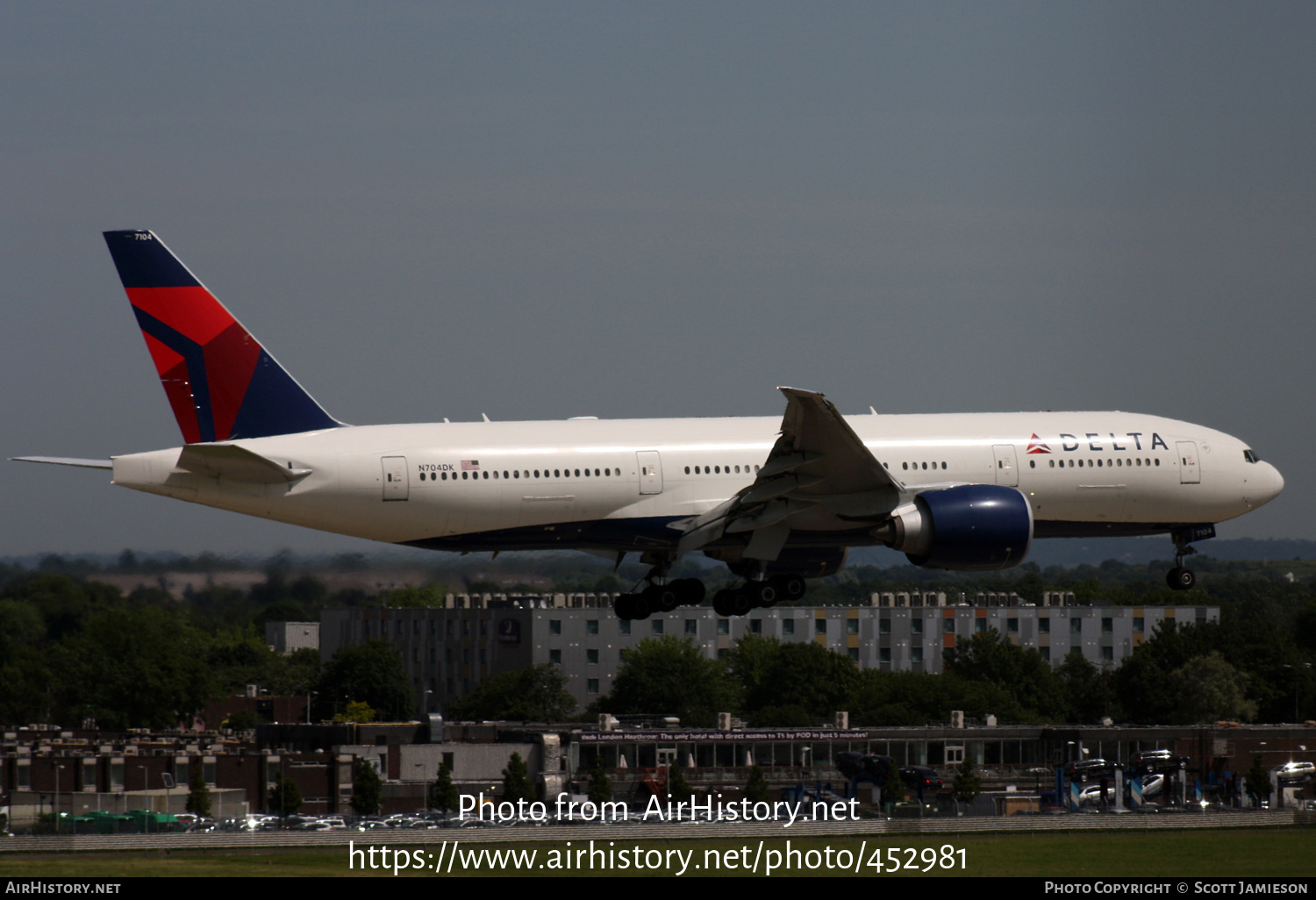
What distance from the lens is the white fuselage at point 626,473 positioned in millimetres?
46656

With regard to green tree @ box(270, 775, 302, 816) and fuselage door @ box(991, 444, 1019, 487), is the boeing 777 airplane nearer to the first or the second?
fuselage door @ box(991, 444, 1019, 487)

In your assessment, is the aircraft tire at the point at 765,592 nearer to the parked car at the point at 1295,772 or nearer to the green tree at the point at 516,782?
the green tree at the point at 516,782

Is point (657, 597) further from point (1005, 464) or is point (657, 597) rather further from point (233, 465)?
point (233, 465)

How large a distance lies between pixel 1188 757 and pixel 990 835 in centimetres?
4421

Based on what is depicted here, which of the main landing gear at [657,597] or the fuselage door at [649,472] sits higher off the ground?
the fuselage door at [649,472]

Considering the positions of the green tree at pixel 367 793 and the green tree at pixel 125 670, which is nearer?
the green tree at pixel 367 793

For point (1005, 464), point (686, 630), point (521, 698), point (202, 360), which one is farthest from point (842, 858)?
point (686, 630)

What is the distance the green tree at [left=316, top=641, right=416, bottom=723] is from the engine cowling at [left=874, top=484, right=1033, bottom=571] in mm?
113247

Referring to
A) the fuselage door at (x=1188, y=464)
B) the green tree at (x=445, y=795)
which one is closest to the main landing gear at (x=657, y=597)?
the fuselage door at (x=1188, y=464)

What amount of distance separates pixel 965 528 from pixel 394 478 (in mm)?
15365

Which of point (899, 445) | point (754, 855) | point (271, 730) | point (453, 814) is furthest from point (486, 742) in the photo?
point (899, 445)

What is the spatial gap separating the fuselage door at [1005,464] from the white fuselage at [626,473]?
4 centimetres

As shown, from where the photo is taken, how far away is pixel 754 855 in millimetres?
57250
